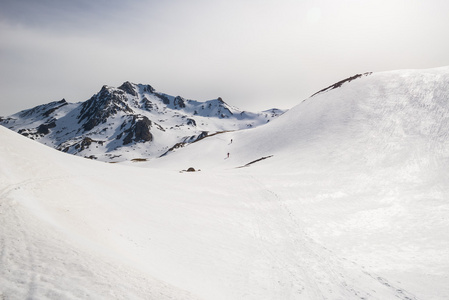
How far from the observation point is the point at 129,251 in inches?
329

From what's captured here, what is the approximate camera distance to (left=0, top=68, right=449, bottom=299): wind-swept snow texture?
17.8ft

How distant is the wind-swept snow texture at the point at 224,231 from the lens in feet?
17.8

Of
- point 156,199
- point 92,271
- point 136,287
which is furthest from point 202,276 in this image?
point 156,199

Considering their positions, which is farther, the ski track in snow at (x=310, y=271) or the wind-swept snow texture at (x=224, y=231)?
the ski track in snow at (x=310, y=271)

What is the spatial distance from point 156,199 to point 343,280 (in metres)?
11.1

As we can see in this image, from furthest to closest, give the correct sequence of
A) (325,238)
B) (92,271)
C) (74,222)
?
(325,238), (74,222), (92,271)

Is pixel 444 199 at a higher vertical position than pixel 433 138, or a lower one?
lower

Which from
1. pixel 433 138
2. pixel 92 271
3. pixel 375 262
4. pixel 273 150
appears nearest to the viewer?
pixel 92 271

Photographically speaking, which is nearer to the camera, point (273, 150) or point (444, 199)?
point (444, 199)

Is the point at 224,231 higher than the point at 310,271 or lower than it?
higher

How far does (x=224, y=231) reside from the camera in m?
12.4

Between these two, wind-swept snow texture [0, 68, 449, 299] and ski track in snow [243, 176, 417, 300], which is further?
ski track in snow [243, 176, 417, 300]

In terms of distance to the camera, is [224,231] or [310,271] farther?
[224,231]

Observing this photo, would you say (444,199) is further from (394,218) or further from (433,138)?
(433,138)
